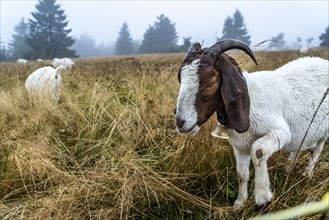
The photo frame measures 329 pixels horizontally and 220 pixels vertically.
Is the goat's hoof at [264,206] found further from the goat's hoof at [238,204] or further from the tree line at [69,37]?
the tree line at [69,37]

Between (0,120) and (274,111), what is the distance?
3697mm

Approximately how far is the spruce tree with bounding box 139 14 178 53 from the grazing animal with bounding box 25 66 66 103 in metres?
48.6

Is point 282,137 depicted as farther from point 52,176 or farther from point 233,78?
point 52,176

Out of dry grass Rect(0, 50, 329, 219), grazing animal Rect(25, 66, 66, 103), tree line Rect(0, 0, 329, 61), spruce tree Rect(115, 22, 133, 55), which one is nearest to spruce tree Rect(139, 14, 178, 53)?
tree line Rect(0, 0, 329, 61)

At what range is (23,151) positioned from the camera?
11.7 feet

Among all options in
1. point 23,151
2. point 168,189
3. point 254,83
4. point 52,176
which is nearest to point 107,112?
point 23,151

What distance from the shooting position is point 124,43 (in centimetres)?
7475

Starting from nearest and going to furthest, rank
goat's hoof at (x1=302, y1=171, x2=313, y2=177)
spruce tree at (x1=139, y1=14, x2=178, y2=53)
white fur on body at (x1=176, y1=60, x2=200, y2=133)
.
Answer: white fur on body at (x1=176, y1=60, x2=200, y2=133)
goat's hoof at (x1=302, y1=171, x2=313, y2=177)
spruce tree at (x1=139, y1=14, x2=178, y2=53)

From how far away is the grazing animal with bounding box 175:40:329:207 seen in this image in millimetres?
2248

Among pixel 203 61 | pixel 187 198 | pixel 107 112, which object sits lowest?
pixel 187 198

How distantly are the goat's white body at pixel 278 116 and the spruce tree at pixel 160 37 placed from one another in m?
52.8

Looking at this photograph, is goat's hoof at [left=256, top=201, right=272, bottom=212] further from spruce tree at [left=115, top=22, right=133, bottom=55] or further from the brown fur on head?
spruce tree at [left=115, top=22, right=133, bottom=55]

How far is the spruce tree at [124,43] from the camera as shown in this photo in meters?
72.9

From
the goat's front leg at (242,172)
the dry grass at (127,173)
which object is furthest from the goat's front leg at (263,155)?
the goat's front leg at (242,172)
